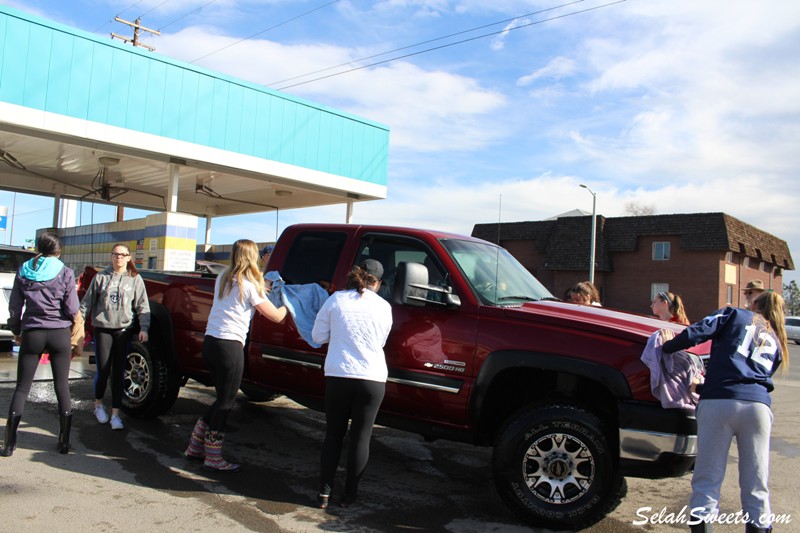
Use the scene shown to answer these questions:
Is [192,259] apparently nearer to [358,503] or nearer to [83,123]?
[83,123]

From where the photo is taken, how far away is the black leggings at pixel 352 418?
176 inches

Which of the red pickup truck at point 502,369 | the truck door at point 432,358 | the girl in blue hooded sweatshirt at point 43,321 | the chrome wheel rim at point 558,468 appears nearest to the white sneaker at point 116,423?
the girl in blue hooded sweatshirt at point 43,321

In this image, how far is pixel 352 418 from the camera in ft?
15.0

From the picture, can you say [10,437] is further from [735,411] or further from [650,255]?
[650,255]

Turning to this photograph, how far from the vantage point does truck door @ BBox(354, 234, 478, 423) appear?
477cm

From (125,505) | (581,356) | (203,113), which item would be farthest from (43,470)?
(203,113)

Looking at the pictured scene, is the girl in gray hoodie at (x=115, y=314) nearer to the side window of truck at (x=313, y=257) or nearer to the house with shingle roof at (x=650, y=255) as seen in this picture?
the side window of truck at (x=313, y=257)

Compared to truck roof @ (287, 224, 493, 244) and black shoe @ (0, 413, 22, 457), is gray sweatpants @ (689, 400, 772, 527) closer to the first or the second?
truck roof @ (287, 224, 493, 244)

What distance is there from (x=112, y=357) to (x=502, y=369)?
384cm

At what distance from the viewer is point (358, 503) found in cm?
473

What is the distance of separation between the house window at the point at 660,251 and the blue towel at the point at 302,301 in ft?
132

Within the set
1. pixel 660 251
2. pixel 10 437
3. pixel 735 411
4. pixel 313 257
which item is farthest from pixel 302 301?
pixel 660 251

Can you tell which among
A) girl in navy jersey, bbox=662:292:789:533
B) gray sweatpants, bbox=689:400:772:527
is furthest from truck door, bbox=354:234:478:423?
gray sweatpants, bbox=689:400:772:527

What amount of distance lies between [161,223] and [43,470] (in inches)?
420
